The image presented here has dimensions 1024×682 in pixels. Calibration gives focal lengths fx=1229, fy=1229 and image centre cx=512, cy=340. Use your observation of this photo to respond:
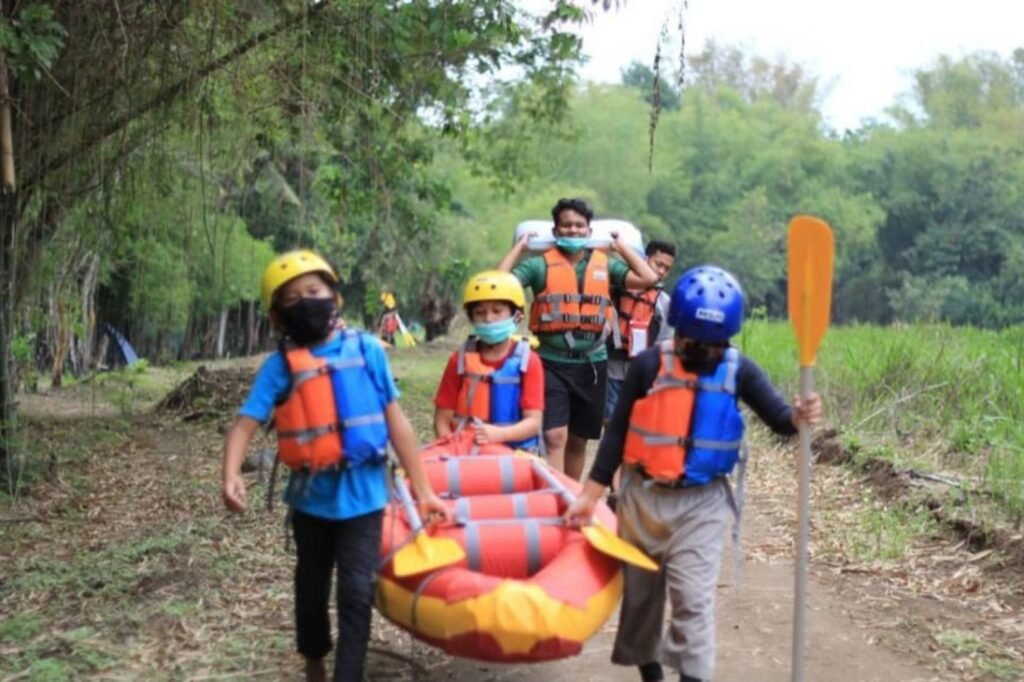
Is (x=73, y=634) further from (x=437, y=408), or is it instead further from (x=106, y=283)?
(x=106, y=283)

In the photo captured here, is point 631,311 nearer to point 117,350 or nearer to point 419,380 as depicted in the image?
point 419,380

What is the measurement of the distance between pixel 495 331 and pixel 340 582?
169 cm

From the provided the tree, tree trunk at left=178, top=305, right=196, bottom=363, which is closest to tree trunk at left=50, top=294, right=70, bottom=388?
the tree

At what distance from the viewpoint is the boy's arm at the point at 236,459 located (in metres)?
3.99

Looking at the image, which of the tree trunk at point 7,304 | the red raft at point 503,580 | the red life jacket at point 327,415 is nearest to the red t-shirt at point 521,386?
the red raft at point 503,580

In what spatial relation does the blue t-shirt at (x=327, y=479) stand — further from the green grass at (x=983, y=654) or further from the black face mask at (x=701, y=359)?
the green grass at (x=983, y=654)

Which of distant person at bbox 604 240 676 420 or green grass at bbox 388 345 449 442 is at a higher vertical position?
distant person at bbox 604 240 676 420

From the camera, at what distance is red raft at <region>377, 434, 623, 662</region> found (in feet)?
12.5

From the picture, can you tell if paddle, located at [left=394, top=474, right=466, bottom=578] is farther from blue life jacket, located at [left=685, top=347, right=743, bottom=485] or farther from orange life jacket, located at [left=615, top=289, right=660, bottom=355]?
orange life jacket, located at [left=615, top=289, right=660, bottom=355]

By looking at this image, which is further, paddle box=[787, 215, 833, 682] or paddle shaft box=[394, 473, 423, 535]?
paddle shaft box=[394, 473, 423, 535]

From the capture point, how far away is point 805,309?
4.09 m

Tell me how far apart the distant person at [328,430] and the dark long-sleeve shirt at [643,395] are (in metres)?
0.68

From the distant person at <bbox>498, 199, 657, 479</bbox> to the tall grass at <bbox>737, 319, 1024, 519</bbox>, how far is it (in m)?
2.44

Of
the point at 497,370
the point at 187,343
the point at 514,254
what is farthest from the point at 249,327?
the point at 497,370
